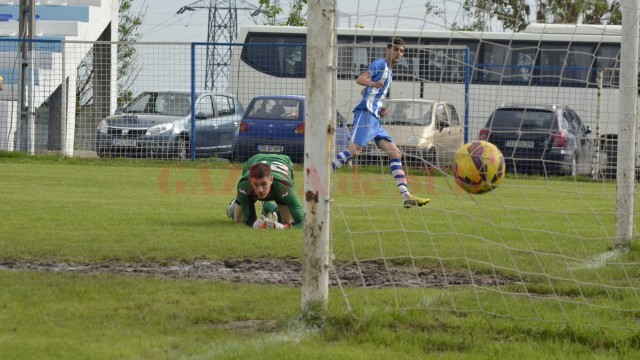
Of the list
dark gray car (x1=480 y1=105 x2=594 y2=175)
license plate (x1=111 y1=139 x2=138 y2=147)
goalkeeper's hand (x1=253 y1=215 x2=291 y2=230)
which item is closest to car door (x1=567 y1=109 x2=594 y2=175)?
dark gray car (x1=480 y1=105 x2=594 y2=175)

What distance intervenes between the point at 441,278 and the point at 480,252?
1349 mm

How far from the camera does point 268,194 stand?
1022 cm

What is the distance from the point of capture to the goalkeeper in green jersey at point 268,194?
9844mm

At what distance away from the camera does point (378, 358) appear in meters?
5.08

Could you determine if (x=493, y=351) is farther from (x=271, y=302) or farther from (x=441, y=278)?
(x=441, y=278)

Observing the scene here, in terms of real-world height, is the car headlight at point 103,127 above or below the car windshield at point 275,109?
below

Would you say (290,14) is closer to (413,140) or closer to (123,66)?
(123,66)

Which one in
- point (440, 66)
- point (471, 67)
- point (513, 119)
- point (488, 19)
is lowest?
point (513, 119)

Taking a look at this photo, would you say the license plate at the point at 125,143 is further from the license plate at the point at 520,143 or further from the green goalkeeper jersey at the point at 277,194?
the license plate at the point at 520,143

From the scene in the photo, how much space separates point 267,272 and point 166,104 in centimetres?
1536

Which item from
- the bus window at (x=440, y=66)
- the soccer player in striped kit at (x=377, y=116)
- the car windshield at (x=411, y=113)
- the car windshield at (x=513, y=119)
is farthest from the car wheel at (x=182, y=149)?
the car windshield at (x=513, y=119)

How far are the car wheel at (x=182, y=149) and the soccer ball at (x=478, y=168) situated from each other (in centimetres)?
1468

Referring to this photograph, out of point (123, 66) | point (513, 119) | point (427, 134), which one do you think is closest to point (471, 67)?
point (427, 134)

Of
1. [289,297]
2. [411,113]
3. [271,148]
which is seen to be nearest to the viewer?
[289,297]
